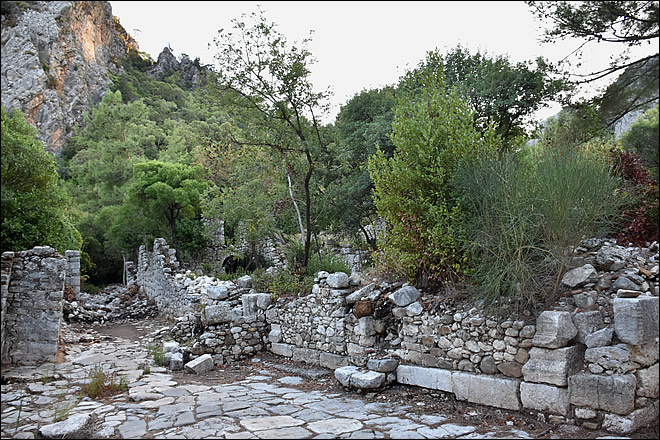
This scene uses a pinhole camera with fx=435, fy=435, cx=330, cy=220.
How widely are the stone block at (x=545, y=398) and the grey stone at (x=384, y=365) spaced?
1881 millimetres

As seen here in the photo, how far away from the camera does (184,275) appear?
14258 millimetres

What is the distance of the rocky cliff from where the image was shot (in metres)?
30.3

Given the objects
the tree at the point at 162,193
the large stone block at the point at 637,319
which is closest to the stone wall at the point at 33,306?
the tree at the point at 162,193

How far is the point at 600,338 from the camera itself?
440 centimetres

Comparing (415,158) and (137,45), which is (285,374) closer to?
(415,158)

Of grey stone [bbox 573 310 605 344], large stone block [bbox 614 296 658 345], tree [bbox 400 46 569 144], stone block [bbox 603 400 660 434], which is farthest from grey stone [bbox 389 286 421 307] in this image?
tree [bbox 400 46 569 144]

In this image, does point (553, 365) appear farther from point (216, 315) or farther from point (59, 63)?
point (59, 63)

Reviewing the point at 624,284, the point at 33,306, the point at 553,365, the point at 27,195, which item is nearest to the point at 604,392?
the point at 553,365

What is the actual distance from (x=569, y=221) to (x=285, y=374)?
5.20 metres

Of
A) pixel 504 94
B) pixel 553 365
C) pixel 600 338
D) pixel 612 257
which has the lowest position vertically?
pixel 553 365

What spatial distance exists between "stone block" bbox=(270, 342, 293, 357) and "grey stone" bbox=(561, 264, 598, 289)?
5138 mm

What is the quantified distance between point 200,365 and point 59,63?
4099 centimetres

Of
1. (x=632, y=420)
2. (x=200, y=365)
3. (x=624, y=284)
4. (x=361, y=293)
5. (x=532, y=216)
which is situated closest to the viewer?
(x=632, y=420)

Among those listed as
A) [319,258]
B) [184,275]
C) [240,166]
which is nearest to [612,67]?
[319,258]
